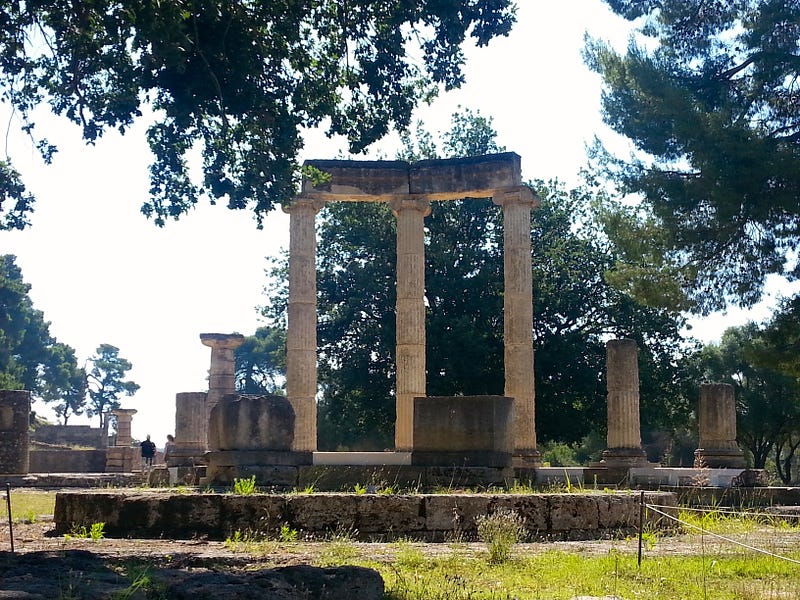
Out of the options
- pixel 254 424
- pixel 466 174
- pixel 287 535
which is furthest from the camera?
pixel 466 174

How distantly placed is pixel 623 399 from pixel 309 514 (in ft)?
48.6

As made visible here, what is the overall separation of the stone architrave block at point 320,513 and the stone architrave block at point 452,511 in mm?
914

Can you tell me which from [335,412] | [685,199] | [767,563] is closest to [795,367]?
[685,199]

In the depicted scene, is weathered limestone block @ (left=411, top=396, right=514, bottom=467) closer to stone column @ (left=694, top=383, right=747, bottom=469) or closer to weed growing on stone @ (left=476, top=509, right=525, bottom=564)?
weed growing on stone @ (left=476, top=509, right=525, bottom=564)

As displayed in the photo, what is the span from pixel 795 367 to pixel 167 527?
1168cm

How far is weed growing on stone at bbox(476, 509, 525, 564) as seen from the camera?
30.3 ft

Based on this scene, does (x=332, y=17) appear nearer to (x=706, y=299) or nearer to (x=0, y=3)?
(x=0, y=3)

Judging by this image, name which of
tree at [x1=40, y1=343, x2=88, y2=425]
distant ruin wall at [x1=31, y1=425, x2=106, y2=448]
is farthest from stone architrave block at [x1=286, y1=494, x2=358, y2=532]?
tree at [x1=40, y1=343, x2=88, y2=425]

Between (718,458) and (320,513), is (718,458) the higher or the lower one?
the higher one

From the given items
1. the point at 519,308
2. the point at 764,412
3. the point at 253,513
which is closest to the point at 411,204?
the point at 519,308

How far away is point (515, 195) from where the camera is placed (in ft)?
81.1

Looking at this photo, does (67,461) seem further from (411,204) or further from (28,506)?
(28,506)

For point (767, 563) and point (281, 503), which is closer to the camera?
point (767, 563)

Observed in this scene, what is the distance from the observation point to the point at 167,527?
11367 mm
